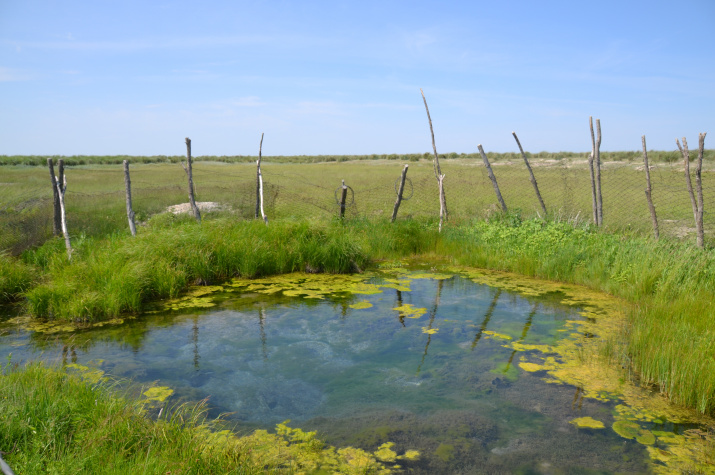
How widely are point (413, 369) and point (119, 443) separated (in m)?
2.70

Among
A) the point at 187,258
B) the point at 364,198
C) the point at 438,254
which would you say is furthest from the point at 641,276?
the point at 364,198

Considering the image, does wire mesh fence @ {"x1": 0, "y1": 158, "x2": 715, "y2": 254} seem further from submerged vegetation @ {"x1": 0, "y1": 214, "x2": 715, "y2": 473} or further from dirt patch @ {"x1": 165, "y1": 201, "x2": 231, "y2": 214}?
submerged vegetation @ {"x1": 0, "y1": 214, "x2": 715, "y2": 473}

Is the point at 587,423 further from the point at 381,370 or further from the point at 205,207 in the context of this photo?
the point at 205,207

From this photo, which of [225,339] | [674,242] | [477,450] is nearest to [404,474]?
[477,450]

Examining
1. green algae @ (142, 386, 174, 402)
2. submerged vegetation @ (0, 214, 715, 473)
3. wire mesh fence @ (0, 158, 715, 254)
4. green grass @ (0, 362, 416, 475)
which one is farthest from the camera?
wire mesh fence @ (0, 158, 715, 254)

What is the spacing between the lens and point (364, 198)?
1909 cm

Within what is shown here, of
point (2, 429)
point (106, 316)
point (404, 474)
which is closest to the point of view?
point (2, 429)

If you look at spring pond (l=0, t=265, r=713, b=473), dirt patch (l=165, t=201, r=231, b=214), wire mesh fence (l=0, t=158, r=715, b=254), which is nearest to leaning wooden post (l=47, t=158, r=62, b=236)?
wire mesh fence (l=0, t=158, r=715, b=254)

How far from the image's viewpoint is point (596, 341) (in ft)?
17.3

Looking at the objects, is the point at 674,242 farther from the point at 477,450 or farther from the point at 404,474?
the point at 404,474

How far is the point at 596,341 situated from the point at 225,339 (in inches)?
164

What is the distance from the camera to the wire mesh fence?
10352 millimetres

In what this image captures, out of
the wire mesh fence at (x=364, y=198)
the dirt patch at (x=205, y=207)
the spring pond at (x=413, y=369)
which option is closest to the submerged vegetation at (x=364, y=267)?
the spring pond at (x=413, y=369)

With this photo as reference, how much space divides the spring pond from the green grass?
24 centimetres
